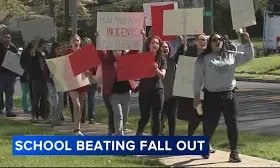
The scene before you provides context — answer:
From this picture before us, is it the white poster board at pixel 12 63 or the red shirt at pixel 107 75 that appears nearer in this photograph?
the red shirt at pixel 107 75

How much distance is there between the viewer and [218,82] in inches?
303

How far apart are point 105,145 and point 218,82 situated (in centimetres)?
170

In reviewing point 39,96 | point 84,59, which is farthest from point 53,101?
point 84,59

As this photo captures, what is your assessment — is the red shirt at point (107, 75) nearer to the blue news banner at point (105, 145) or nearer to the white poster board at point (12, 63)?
the blue news banner at point (105, 145)

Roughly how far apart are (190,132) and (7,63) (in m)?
5.36

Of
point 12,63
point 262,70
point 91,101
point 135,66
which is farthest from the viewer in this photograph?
point 262,70

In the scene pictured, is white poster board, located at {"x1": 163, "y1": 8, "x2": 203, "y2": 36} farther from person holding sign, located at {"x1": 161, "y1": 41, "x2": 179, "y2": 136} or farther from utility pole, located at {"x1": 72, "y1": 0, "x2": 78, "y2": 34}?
utility pole, located at {"x1": 72, "y1": 0, "x2": 78, "y2": 34}

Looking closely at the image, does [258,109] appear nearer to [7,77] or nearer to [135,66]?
[7,77]

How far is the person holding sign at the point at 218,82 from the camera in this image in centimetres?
769

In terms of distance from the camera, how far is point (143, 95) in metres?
8.58

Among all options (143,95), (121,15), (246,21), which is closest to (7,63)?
(121,15)

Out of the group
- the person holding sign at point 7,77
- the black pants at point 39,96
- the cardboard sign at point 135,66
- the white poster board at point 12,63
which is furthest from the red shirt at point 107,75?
the person holding sign at point 7,77

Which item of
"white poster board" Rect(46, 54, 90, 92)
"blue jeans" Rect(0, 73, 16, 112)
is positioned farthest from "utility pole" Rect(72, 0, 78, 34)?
"white poster board" Rect(46, 54, 90, 92)

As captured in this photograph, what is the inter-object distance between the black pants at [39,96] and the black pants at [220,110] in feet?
16.7
